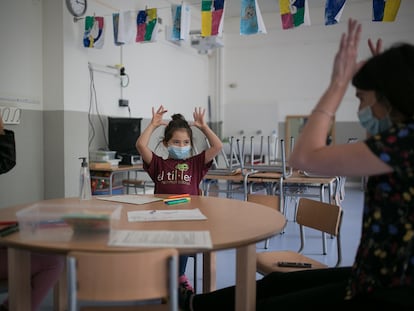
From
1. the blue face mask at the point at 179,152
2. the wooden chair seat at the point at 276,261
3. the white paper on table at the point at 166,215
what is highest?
the blue face mask at the point at 179,152

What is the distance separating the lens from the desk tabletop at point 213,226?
1187 mm

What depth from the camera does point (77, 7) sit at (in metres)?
4.57

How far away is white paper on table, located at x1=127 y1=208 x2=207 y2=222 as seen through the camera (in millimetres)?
1557

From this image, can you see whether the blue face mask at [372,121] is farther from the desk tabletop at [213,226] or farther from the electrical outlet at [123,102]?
the electrical outlet at [123,102]

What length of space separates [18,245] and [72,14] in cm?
391

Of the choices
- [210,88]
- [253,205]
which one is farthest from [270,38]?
[253,205]

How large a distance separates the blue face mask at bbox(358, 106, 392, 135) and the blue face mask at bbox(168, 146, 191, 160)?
1455 mm

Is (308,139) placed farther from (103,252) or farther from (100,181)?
(100,181)

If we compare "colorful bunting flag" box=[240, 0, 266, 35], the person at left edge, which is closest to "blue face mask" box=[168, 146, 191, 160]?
the person at left edge

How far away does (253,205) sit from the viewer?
74.2 inches

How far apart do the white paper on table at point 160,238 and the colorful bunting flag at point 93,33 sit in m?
3.77

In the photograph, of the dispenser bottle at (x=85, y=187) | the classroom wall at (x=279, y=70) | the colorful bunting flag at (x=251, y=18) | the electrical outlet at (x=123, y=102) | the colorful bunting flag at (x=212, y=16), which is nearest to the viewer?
the dispenser bottle at (x=85, y=187)

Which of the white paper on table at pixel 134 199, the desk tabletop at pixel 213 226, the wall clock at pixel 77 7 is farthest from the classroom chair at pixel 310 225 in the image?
the wall clock at pixel 77 7

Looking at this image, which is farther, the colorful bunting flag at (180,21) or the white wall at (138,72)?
the white wall at (138,72)
